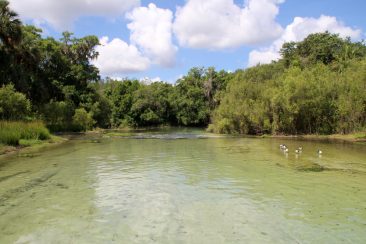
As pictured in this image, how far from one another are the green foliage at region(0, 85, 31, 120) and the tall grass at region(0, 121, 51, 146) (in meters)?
2.91

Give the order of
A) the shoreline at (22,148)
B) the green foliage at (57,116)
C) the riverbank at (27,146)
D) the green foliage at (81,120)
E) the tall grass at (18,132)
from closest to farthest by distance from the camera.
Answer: the shoreline at (22,148), the riverbank at (27,146), the tall grass at (18,132), the green foliage at (57,116), the green foliage at (81,120)

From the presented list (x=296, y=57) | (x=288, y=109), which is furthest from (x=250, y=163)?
(x=296, y=57)

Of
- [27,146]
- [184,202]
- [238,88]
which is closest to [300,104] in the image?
[238,88]

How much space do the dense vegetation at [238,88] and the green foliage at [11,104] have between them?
8cm

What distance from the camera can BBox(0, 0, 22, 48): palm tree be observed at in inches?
1336

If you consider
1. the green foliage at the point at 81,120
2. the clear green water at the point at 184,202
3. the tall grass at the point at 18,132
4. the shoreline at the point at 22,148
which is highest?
the green foliage at the point at 81,120

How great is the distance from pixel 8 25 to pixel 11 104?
773 cm

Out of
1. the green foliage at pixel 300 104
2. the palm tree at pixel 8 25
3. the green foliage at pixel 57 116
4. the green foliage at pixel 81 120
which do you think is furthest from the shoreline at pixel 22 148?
the green foliage at pixel 300 104

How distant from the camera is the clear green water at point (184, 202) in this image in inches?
333

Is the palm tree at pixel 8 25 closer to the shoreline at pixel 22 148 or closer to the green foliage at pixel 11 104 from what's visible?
the green foliage at pixel 11 104

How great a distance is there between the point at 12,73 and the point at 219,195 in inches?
1319

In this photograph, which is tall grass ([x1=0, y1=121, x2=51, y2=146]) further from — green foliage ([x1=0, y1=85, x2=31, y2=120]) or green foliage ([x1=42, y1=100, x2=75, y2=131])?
green foliage ([x1=42, y1=100, x2=75, y2=131])

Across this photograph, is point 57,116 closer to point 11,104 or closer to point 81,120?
point 81,120

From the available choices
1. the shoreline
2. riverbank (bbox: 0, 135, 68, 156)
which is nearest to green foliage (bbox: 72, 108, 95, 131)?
riverbank (bbox: 0, 135, 68, 156)
